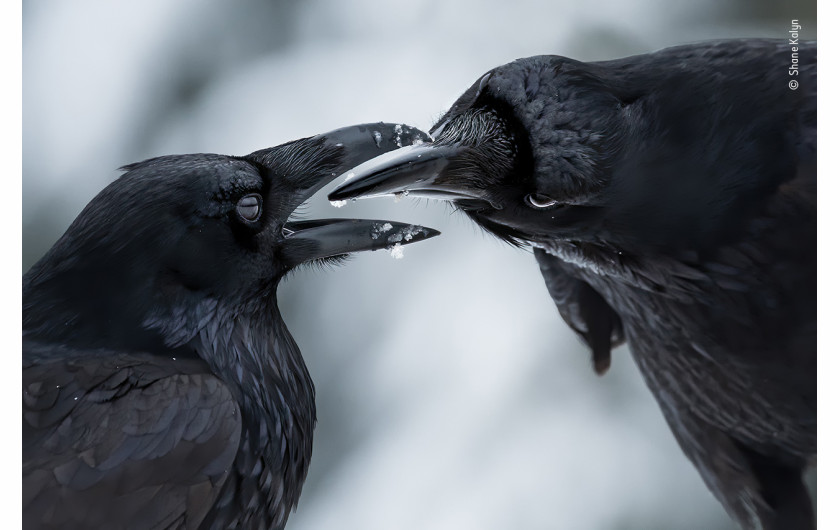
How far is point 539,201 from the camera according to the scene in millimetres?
1979

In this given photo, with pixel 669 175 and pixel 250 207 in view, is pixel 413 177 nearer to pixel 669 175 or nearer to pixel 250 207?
pixel 250 207

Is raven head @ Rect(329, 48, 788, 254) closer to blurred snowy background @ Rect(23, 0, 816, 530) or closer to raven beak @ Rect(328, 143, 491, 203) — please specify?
raven beak @ Rect(328, 143, 491, 203)

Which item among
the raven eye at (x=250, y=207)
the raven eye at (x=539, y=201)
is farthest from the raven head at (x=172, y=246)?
the raven eye at (x=539, y=201)

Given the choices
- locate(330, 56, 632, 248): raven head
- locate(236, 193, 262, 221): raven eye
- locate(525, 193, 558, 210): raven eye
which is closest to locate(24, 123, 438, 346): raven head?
locate(236, 193, 262, 221): raven eye

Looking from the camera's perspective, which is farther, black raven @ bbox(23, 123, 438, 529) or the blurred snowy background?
the blurred snowy background

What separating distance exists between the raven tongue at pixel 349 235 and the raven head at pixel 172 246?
12 millimetres

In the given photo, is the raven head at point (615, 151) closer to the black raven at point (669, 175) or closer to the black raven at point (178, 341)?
the black raven at point (669, 175)

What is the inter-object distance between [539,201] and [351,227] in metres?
0.38

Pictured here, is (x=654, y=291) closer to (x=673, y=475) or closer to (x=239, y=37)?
(x=673, y=475)

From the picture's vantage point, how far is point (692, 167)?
1.97 metres

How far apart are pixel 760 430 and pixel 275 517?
1.14 m

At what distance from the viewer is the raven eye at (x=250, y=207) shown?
5.93ft

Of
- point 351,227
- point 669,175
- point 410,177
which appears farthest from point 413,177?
point 669,175

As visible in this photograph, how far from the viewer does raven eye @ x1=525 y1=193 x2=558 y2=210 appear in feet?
6.45
